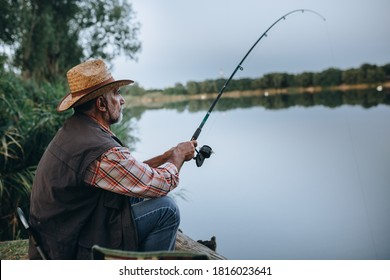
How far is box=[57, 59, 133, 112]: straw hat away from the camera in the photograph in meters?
1.98

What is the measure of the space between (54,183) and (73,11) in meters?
13.1

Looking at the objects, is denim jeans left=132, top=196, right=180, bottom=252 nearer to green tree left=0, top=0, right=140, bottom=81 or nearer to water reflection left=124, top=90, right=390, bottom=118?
green tree left=0, top=0, right=140, bottom=81

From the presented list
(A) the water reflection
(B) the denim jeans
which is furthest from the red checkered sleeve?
(A) the water reflection

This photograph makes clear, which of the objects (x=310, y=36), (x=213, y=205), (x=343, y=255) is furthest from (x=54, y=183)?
(x=310, y=36)

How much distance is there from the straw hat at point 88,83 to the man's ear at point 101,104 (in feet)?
0.08

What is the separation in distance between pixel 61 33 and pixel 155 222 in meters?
12.5

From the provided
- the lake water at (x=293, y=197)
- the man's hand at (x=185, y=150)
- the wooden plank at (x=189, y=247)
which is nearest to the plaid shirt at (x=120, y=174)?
the man's hand at (x=185, y=150)

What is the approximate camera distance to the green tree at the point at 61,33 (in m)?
9.45

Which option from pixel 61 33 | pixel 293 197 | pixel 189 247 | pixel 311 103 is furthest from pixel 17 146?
pixel 311 103

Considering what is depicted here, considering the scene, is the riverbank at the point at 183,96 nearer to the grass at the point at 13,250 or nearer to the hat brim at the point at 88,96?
the grass at the point at 13,250

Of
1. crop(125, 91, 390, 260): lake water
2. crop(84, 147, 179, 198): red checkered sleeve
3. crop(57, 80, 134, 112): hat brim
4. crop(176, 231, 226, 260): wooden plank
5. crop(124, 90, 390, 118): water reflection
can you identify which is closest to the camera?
crop(84, 147, 179, 198): red checkered sleeve

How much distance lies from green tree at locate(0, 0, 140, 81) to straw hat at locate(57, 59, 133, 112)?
4.70 meters
